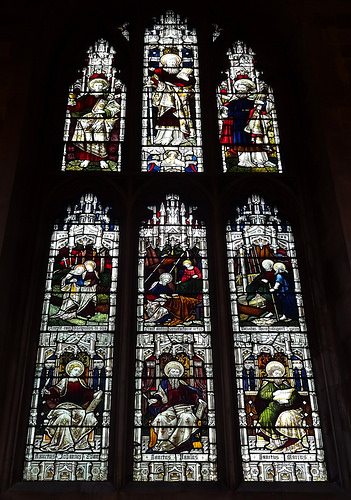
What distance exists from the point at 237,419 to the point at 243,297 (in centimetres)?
125

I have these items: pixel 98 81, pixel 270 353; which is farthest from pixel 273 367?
pixel 98 81

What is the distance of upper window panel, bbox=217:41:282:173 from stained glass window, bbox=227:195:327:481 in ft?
1.78

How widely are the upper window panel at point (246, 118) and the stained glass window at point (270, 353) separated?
0.54m

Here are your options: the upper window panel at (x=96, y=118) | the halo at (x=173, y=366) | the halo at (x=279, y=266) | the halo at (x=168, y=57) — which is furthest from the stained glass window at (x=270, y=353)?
the halo at (x=168, y=57)

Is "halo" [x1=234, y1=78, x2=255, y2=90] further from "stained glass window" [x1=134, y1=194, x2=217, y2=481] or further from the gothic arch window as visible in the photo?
"stained glass window" [x1=134, y1=194, x2=217, y2=481]

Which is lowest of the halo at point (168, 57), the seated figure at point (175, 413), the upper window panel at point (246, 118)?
the seated figure at point (175, 413)

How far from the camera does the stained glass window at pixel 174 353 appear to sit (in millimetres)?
5746

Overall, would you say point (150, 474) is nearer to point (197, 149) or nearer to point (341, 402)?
point (341, 402)

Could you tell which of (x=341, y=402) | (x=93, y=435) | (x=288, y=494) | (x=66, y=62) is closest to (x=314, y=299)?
(x=341, y=402)

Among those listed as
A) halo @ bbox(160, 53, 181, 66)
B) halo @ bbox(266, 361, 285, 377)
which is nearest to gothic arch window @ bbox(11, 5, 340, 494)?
halo @ bbox(266, 361, 285, 377)

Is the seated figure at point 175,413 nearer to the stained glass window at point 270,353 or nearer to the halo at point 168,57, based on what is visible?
the stained glass window at point 270,353

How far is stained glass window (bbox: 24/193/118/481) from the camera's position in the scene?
5.73m

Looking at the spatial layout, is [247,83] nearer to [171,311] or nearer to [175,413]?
[171,311]

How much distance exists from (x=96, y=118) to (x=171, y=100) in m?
0.94
